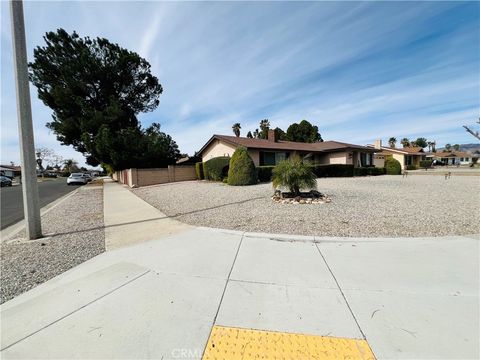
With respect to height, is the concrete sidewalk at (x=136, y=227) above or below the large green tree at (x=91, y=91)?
below

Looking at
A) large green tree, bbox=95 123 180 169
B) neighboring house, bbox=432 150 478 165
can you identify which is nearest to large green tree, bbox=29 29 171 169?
large green tree, bbox=95 123 180 169

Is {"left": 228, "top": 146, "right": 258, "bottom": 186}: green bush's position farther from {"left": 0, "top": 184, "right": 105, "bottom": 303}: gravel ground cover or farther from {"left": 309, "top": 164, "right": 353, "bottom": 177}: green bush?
{"left": 0, "top": 184, "right": 105, "bottom": 303}: gravel ground cover

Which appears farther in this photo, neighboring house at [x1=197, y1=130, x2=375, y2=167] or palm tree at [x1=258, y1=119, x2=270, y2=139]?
palm tree at [x1=258, y1=119, x2=270, y2=139]

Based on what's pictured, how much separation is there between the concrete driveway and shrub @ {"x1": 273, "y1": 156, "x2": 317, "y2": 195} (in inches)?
197

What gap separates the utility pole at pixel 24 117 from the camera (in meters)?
5.22

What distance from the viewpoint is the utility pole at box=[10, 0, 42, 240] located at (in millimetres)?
5219

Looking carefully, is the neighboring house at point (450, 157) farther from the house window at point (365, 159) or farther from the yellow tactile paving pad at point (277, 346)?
the yellow tactile paving pad at point (277, 346)

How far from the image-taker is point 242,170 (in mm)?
16266

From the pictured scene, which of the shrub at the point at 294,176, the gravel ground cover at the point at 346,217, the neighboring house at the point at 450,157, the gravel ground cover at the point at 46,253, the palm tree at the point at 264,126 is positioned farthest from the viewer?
the neighboring house at the point at 450,157

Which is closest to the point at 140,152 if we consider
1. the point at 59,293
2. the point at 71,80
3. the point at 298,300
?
the point at 71,80

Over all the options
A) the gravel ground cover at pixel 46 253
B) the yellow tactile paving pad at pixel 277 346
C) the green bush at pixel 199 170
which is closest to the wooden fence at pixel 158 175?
the green bush at pixel 199 170

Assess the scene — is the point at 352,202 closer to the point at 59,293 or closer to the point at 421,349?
the point at 421,349

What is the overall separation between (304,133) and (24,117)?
50883 millimetres

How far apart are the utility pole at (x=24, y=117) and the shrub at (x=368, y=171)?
25.1 metres
